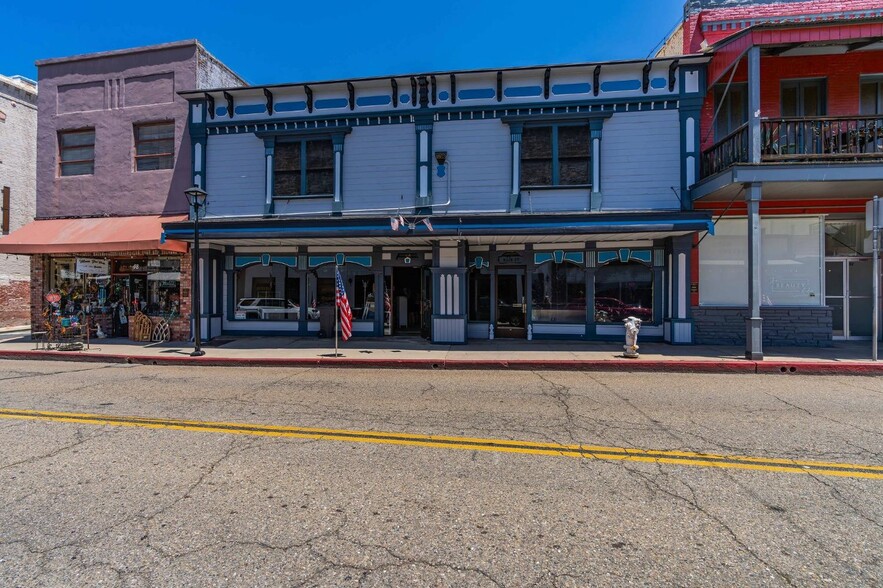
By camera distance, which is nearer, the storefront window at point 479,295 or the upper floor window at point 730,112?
the upper floor window at point 730,112

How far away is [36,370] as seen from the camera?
32.1 ft

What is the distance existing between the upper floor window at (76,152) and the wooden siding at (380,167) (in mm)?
9513

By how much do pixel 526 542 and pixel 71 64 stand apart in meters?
20.7

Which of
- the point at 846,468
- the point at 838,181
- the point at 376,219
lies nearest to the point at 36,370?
the point at 376,219

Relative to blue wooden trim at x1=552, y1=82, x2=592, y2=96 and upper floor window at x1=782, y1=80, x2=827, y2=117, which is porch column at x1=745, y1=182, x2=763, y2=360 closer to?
upper floor window at x1=782, y1=80, x2=827, y2=117

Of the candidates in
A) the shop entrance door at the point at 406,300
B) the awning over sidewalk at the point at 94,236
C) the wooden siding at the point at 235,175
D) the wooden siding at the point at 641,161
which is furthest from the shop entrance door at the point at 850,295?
the awning over sidewalk at the point at 94,236

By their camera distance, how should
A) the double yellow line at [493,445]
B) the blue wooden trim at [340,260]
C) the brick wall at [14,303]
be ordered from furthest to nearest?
the brick wall at [14,303] < the blue wooden trim at [340,260] < the double yellow line at [493,445]

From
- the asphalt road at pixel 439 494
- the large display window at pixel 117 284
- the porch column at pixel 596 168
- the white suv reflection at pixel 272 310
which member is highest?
the porch column at pixel 596 168

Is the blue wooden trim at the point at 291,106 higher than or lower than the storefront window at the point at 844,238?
higher

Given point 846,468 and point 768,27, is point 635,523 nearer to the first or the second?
point 846,468

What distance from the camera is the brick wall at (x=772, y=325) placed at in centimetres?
1210

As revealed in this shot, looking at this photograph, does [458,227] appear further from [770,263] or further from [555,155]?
[770,263]

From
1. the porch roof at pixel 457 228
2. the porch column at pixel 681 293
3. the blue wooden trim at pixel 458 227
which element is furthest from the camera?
the porch column at pixel 681 293

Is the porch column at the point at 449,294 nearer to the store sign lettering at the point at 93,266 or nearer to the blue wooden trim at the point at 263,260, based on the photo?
the blue wooden trim at the point at 263,260
